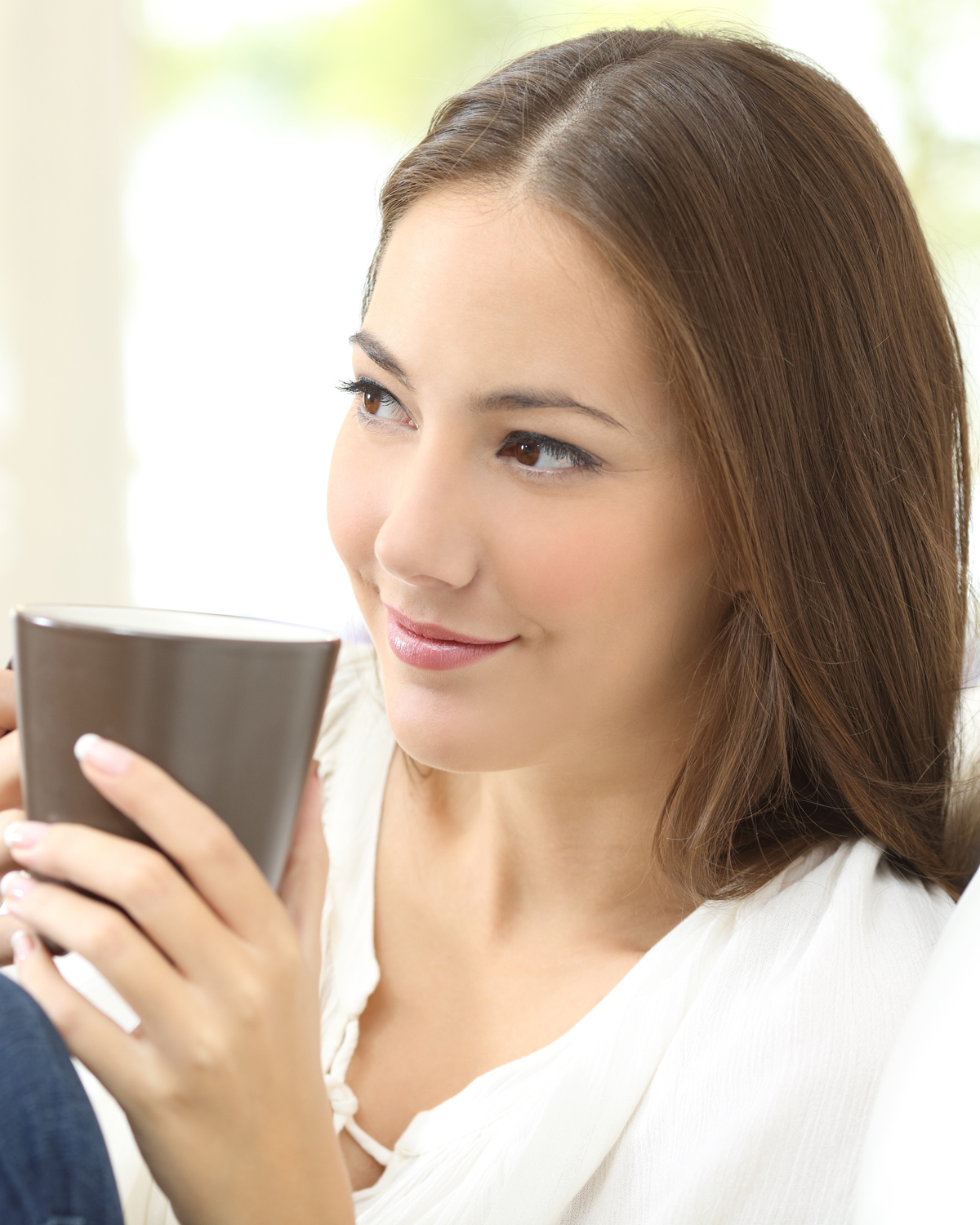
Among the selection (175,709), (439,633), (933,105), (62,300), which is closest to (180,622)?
(175,709)

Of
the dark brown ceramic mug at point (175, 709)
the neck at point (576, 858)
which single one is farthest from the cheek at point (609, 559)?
the dark brown ceramic mug at point (175, 709)

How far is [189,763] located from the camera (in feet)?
1.84

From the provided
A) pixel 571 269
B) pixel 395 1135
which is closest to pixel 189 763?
pixel 571 269

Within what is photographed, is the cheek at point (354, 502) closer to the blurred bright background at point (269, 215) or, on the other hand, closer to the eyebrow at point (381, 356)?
the eyebrow at point (381, 356)

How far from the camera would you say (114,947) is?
0.54 m

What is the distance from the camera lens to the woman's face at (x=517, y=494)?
926 millimetres

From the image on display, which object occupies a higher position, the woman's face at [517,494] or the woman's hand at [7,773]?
the woman's face at [517,494]

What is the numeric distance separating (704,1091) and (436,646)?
1.37 ft

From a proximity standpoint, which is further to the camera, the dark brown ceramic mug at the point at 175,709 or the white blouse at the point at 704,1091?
the white blouse at the point at 704,1091

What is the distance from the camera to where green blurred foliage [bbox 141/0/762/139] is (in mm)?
4332

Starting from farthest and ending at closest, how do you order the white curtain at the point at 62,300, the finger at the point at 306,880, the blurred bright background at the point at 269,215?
the blurred bright background at the point at 269,215
the white curtain at the point at 62,300
the finger at the point at 306,880

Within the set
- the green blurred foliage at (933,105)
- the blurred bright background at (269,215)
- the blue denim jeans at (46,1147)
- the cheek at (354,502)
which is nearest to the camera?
the blue denim jeans at (46,1147)

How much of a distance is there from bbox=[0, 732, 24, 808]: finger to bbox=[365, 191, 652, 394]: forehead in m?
0.42

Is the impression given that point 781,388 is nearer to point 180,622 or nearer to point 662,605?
point 662,605
